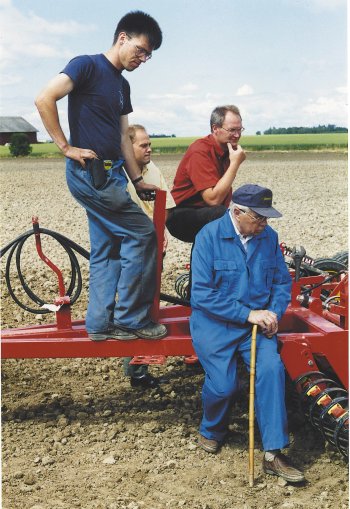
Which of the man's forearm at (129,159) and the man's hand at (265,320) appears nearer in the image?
the man's hand at (265,320)

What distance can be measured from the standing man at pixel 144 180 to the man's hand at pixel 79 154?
0.52m

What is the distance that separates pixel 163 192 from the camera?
172 inches

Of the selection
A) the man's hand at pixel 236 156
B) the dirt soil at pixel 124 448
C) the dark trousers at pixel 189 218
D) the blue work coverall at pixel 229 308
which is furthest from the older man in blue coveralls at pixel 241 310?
the dark trousers at pixel 189 218

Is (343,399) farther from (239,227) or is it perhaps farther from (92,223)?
(92,223)

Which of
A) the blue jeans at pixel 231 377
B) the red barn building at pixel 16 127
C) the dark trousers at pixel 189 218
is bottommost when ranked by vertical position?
the blue jeans at pixel 231 377

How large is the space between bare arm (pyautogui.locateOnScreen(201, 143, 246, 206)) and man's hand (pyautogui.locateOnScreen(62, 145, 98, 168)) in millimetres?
916

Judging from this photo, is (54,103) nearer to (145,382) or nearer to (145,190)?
(145,190)

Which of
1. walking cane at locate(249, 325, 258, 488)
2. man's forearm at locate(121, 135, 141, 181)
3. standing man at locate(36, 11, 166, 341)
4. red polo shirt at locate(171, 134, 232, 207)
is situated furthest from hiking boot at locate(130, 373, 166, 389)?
man's forearm at locate(121, 135, 141, 181)

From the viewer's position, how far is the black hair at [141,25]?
155 inches

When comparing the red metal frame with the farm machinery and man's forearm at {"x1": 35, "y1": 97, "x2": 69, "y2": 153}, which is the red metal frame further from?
man's forearm at {"x1": 35, "y1": 97, "x2": 69, "y2": 153}

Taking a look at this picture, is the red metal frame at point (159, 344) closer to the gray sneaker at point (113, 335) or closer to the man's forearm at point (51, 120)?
the gray sneaker at point (113, 335)

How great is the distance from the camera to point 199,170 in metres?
4.64

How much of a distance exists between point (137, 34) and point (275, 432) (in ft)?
7.48

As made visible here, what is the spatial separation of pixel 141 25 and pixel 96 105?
50 centimetres
